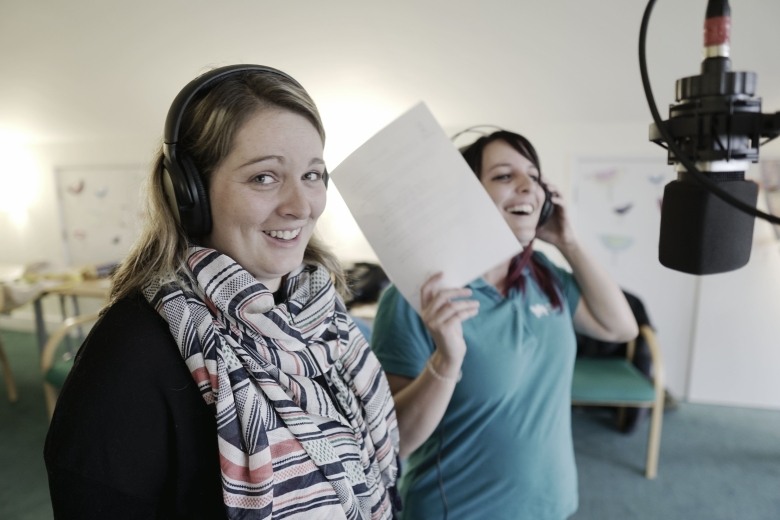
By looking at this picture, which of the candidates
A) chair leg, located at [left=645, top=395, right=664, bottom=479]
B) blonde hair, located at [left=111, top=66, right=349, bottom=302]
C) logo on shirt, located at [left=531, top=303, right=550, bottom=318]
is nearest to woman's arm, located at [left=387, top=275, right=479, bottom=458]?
logo on shirt, located at [left=531, top=303, right=550, bottom=318]

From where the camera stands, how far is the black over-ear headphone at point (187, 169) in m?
0.65

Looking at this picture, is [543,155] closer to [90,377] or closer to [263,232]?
[263,232]

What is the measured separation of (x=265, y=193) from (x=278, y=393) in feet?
0.89

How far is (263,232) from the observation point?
682mm

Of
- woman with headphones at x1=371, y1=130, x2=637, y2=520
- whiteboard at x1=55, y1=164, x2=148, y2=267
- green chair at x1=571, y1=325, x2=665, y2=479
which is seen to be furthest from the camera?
whiteboard at x1=55, y1=164, x2=148, y2=267

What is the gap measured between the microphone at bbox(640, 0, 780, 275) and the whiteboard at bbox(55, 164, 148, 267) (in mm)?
4072

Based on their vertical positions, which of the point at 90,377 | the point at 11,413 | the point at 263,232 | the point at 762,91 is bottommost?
the point at 11,413

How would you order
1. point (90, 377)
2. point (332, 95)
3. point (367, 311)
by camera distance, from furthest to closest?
point (332, 95), point (367, 311), point (90, 377)

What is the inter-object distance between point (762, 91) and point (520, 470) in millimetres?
2510

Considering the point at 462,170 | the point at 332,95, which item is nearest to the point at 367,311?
the point at 332,95

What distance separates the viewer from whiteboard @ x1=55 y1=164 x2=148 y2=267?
3.89 meters

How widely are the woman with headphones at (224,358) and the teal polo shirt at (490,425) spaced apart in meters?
0.17

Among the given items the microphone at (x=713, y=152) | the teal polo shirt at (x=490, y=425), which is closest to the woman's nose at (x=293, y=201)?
the teal polo shirt at (x=490, y=425)

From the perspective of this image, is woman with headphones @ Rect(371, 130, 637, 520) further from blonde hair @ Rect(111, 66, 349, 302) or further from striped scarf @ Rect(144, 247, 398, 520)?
blonde hair @ Rect(111, 66, 349, 302)
